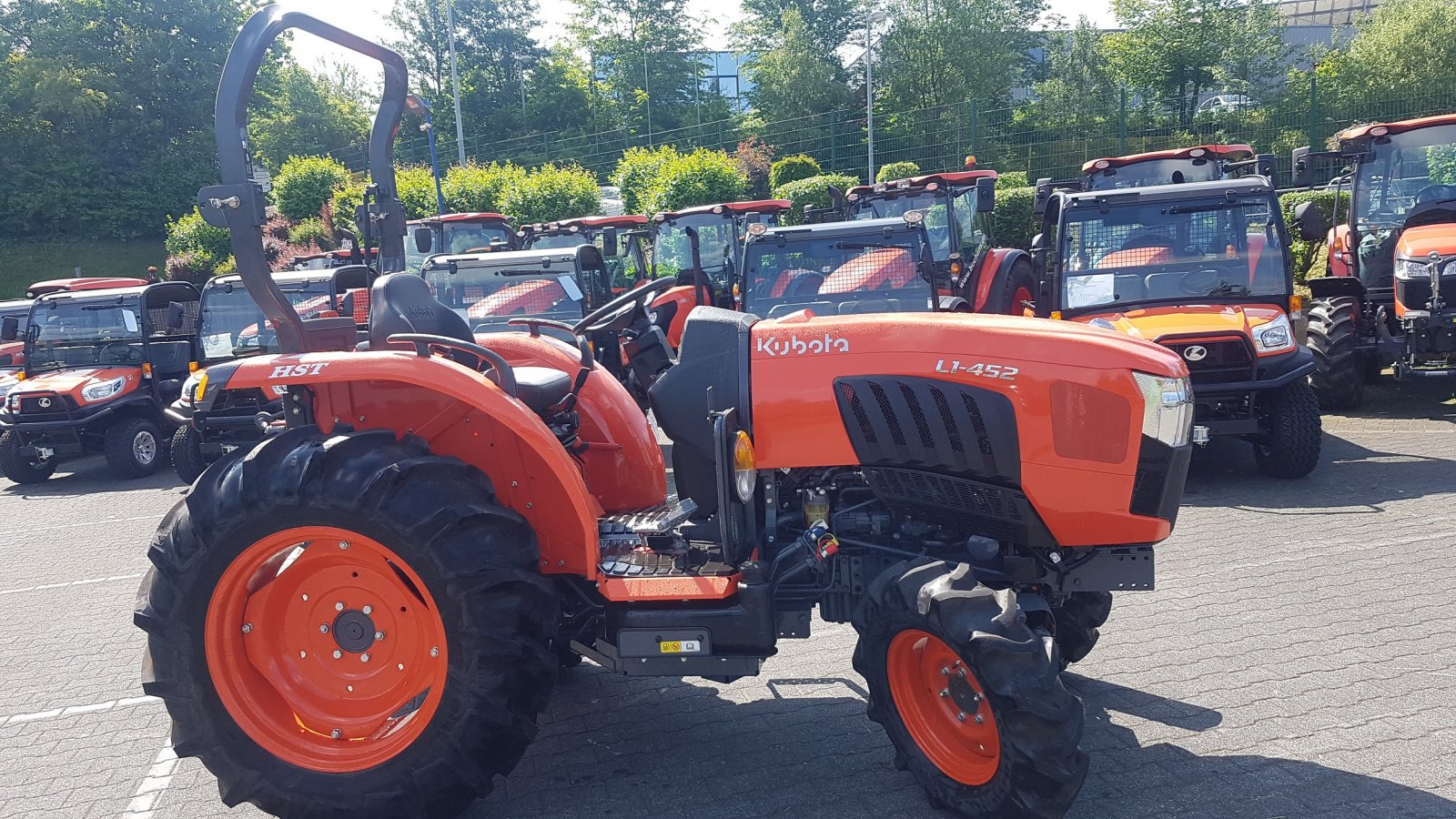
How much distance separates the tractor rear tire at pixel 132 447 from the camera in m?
10.7

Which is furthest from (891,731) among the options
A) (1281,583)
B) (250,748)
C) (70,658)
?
(70,658)

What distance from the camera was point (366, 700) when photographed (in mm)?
3400

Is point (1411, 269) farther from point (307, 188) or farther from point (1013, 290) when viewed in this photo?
point (307, 188)

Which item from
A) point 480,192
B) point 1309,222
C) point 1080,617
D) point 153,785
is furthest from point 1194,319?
point 480,192

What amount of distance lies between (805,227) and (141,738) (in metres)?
6.11

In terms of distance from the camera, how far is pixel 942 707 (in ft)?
10.4

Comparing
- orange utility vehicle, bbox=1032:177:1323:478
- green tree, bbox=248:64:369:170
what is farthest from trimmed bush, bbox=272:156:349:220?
orange utility vehicle, bbox=1032:177:1323:478

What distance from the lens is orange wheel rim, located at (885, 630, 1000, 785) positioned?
306 cm

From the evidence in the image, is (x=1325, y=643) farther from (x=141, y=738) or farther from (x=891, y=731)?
(x=141, y=738)

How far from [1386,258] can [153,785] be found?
9737 millimetres

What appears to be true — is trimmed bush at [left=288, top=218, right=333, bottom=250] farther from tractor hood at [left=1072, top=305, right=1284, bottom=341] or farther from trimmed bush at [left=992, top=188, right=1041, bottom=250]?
tractor hood at [left=1072, top=305, right=1284, bottom=341]

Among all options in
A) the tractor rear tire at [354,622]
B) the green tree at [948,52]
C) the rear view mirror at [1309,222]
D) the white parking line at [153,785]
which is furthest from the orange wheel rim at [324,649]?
the green tree at [948,52]

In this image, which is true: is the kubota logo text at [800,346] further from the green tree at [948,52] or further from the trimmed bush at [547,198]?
the green tree at [948,52]

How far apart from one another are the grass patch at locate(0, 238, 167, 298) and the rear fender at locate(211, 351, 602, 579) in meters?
33.9
